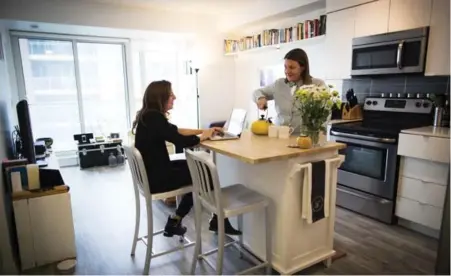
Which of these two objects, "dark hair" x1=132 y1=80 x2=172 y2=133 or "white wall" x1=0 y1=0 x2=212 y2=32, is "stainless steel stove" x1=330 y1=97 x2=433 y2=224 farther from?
"white wall" x1=0 y1=0 x2=212 y2=32

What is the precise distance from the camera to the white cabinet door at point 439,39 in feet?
8.20

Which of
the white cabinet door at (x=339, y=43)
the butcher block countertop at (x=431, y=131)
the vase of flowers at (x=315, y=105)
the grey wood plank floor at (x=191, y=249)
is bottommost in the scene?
the grey wood plank floor at (x=191, y=249)

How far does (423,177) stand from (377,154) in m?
0.41

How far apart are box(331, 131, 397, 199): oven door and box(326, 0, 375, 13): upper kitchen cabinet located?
1.36 metres

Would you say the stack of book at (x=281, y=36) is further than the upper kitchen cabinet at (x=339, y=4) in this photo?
Yes

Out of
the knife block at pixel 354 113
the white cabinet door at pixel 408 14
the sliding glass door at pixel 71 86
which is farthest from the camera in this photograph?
the sliding glass door at pixel 71 86

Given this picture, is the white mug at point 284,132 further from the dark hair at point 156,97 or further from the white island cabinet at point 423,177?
the white island cabinet at point 423,177

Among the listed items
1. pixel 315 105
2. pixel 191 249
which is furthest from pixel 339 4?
pixel 191 249

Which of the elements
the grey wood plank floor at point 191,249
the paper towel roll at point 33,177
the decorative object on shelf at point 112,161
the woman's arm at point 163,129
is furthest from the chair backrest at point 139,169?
the decorative object on shelf at point 112,161

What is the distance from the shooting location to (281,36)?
14.0ft

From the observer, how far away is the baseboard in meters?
2.55

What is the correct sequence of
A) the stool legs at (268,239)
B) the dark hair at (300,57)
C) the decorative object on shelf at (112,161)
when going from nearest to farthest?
the stool legs at (268,239) → the dark hair at (300,57) → the decorative object on shelf at (112,161)

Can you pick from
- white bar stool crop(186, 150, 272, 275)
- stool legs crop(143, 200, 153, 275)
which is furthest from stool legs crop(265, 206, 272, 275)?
stool legs crop(143, 200, 153, 275)

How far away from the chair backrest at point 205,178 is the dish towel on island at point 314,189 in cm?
48
